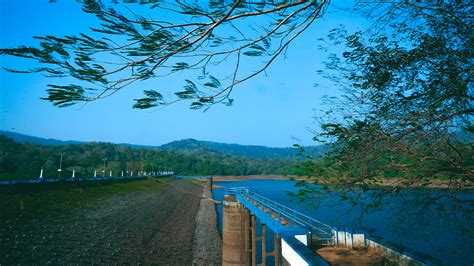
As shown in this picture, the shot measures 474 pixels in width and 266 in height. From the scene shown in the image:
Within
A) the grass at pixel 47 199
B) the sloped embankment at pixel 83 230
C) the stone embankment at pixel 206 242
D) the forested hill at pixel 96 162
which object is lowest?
the stone embankment at pixel 206 242

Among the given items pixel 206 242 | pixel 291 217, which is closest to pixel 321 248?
pixel 291 217

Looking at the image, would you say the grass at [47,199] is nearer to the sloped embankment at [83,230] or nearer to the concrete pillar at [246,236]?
the sloped embankment at [83,230]

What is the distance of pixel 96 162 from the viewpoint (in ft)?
241

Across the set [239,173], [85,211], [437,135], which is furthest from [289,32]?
[239,173]

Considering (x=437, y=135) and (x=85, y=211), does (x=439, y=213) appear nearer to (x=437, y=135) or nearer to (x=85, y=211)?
(x=437, y=135)

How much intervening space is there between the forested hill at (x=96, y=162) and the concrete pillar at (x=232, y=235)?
14.5 feet

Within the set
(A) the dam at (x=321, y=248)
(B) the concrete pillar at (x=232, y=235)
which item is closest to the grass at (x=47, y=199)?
(B) the concrete pillar at (x=232, y=235)

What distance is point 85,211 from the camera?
2216 centimetres

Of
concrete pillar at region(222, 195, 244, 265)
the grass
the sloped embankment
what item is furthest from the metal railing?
the grass

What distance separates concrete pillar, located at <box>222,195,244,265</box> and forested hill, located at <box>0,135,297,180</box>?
4.41 meters

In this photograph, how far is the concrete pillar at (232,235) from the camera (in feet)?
53.6

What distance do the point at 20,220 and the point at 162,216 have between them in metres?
15.6

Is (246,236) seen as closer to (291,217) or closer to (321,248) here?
(291,217)

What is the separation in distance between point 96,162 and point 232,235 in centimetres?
6667
